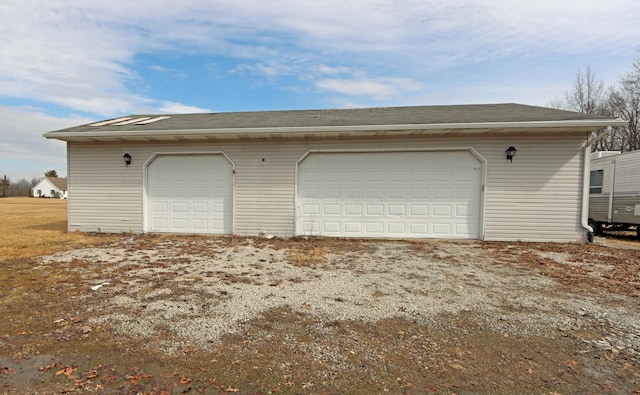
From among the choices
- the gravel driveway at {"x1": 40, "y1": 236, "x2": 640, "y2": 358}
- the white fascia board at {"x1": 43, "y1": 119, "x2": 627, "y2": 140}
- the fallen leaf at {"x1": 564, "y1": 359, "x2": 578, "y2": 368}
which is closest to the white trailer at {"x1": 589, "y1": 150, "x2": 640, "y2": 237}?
the gravel driveway at {"x1": 40, "y1": 236, "x2": 640, "y2": 358}

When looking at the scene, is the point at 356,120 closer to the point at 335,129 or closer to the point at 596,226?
the point at 335,129

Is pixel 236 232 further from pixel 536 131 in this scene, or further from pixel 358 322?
pixel 536 131

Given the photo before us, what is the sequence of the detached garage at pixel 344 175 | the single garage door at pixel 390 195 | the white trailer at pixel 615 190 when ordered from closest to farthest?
the detached garage at pixel 344 175 → the single garage door at pixel 390 195 → the white trailer at pixel 615 190

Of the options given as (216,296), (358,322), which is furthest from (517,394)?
(216,296)

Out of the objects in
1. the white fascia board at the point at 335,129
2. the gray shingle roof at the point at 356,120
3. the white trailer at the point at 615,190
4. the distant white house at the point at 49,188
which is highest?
the gray shingle roof at the point at 356,120

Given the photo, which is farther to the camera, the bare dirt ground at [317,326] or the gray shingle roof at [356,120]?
the gray shingle roof at [356,120]

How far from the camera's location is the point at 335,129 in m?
7.84

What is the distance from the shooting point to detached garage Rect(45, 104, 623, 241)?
302 inches

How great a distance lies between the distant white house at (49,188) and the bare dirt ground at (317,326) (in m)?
70.8

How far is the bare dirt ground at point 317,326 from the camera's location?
88.1 inches

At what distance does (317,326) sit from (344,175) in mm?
5602

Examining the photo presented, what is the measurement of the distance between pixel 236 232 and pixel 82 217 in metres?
4.40

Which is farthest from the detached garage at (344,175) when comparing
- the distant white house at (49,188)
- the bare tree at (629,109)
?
the distant white house at (49,188)

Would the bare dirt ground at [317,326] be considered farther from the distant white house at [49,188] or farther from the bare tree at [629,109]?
the distant white house at [49,188]
